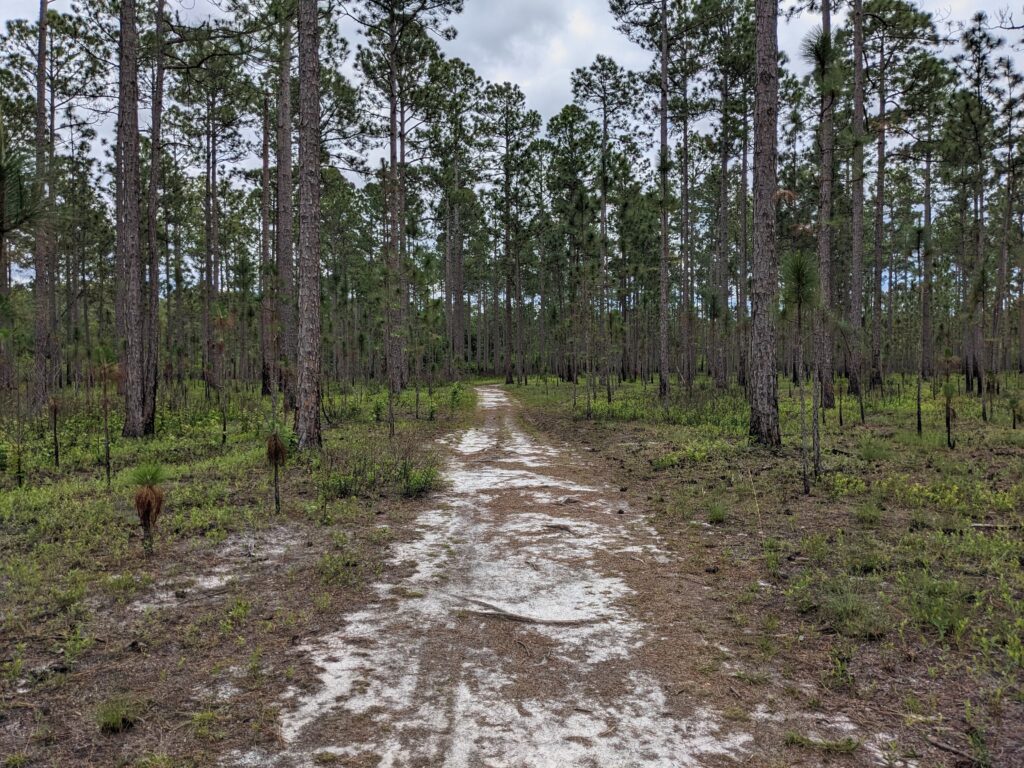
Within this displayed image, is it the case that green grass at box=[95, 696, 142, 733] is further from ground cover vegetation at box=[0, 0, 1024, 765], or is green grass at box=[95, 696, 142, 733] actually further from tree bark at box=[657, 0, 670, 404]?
tree bark at box=[657, 0, 670, 404]

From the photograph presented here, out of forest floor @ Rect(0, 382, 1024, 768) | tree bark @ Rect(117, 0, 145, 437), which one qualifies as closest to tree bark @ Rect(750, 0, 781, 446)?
forest floor @ Rect(0, 382, 1024, 768)

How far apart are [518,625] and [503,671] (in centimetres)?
60

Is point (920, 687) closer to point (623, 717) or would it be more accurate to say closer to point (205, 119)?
point (623, 717)

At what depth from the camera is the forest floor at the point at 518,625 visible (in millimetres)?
2660

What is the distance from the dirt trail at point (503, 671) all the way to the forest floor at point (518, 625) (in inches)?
0.7

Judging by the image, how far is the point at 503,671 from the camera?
3273 mm

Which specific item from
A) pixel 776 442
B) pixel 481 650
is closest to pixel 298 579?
pixel 481 650

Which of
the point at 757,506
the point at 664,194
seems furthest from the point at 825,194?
the point at 757,506

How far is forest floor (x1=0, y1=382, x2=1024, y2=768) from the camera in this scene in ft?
8.73

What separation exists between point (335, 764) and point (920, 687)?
3123 mm

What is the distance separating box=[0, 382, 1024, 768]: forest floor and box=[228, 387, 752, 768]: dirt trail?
2 centimetres

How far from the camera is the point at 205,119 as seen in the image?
2250cm

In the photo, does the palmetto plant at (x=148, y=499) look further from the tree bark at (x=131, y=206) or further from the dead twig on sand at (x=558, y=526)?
the tree bark at (x=131, y=206)

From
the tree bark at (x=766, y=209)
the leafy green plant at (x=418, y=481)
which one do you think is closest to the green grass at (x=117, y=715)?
the leafy green plant at (x=418, y=481)
